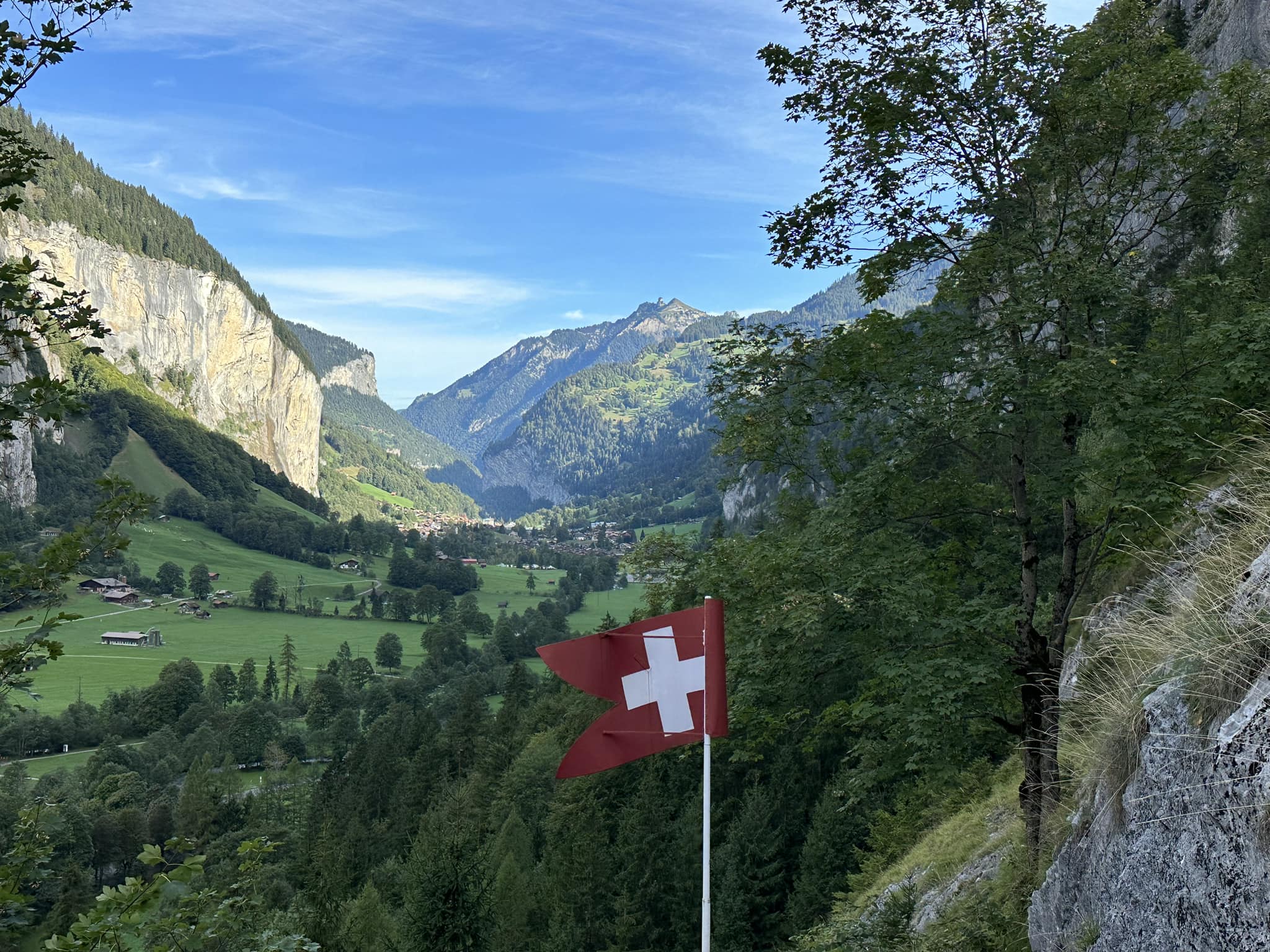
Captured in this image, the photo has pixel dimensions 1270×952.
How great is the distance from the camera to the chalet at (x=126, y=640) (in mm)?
144500

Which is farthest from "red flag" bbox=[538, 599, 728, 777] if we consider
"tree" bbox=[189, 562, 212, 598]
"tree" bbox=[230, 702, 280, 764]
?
"tree" bbox=[189, 562, 212, 598]

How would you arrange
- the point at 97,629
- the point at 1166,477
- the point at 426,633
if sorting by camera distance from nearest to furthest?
the point at 1166,477 → the point at 426,633 → the point at 97,629

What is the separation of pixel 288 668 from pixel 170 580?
7249 centimetres

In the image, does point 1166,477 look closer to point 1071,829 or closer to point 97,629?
point 1071,829

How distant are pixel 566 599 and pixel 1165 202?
178 metres

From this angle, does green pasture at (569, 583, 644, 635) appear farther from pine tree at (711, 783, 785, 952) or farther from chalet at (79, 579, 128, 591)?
pine tree at (711, 783, 785, 952)

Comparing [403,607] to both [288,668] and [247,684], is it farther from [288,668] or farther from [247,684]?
[247,684]

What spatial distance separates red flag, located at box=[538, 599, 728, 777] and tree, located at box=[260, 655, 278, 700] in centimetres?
12490

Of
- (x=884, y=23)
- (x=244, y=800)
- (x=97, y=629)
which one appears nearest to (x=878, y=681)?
(x=884, y=23)

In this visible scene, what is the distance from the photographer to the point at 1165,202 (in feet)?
32.8

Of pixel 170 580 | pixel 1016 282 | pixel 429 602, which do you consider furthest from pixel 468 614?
pixel 1016 282

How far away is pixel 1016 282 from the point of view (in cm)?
1007

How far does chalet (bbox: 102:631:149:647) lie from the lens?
474ft

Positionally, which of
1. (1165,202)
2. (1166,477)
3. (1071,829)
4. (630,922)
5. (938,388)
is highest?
(1165,202)
